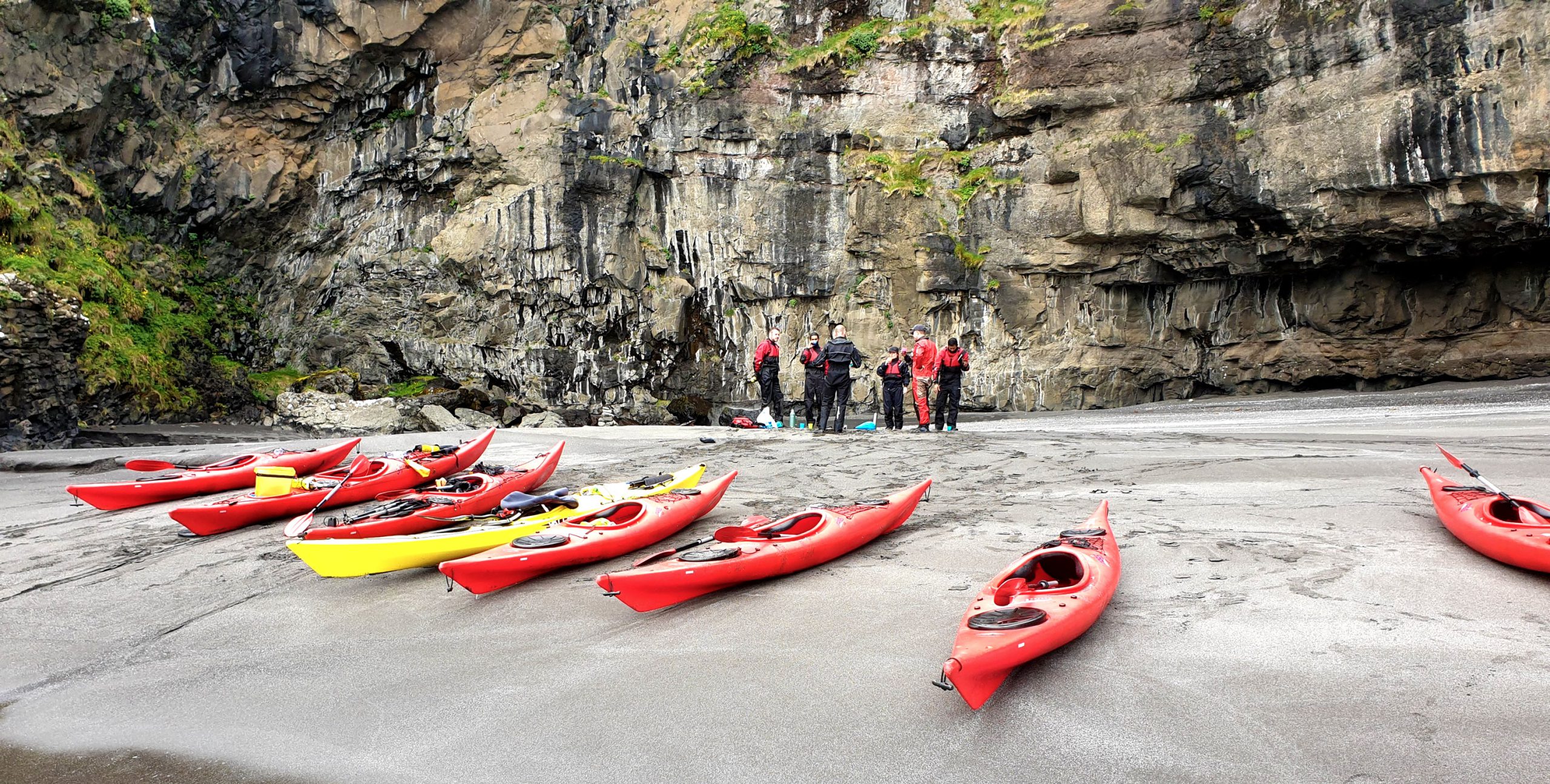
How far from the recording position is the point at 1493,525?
401 centimetres

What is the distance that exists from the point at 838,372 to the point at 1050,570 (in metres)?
8.94

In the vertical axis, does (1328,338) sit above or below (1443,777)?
above

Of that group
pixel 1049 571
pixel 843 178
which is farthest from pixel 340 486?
pixel 843 178

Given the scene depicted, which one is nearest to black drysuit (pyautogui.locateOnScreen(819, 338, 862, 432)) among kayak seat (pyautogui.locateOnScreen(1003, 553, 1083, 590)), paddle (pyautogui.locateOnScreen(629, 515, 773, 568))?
paddle (pyautogui.locateOnScreen(629, 515, 773, 568))

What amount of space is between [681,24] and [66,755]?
78.1ft

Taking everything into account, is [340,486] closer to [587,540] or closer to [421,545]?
[421,545]

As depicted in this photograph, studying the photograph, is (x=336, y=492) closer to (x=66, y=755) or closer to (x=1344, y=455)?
(x=66, y=755)

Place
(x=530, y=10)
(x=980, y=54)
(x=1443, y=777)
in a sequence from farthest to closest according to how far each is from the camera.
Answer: (x=530, y=10)
(x=980, y=54)
(x=1443, y=777)

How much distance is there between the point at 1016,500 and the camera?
633 centimetres

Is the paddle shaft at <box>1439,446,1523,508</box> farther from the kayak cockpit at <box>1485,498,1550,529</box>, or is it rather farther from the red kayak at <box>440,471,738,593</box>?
the red kayak at <box>440,471,738,593</box>

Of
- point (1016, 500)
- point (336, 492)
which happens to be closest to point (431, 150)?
point (336, 492)

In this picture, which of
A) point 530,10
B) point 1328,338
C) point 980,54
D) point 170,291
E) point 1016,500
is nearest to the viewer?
point 1016,500

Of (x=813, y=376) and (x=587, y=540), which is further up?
(x=813, y=376)

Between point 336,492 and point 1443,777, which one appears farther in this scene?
point 336,492
